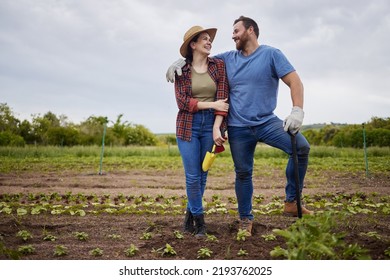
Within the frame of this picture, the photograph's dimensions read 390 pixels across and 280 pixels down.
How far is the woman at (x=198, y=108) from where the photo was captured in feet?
10.5

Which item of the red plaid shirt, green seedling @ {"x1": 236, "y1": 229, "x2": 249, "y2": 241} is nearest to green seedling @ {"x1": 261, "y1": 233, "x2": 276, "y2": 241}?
green seedling @ {"x1": 236, "y1": 229, "x2": 249, "y2": 241}

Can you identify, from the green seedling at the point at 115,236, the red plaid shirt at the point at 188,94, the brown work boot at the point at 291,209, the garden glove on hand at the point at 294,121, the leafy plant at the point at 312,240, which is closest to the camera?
the leafy plant at the point at 312,240

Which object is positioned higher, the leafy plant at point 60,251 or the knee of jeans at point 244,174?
the knee of jeans at point 244,174

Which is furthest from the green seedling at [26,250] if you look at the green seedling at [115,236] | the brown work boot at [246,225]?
the brown work boot at [246,225]

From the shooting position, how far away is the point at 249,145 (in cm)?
336

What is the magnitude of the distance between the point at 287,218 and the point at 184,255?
1492mm

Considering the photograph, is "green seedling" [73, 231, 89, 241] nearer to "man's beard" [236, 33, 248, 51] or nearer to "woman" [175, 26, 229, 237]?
"woman" [175, 26, 229, 237]

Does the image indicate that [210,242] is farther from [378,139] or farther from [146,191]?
[378,139]

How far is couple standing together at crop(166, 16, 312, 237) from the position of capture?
3.20 m

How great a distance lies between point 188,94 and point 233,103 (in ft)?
1.40

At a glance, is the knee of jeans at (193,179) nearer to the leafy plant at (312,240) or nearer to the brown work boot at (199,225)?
the brown work boot at (199,225)

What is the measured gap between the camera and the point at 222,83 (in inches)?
128

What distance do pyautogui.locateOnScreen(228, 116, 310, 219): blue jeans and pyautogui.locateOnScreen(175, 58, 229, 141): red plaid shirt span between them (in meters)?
0.20
